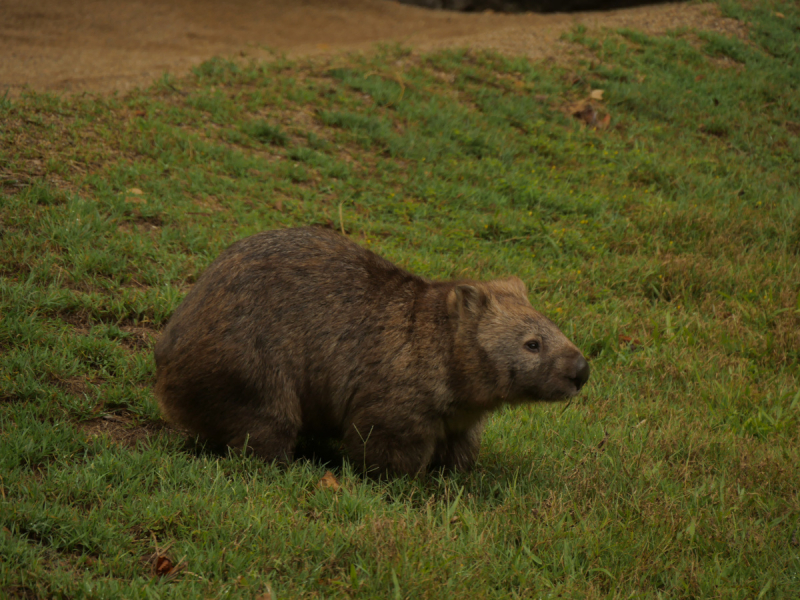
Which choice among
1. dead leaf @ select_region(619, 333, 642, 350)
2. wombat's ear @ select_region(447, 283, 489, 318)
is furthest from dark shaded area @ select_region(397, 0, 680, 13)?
wombat's ear @ select_region(447, 283, 489, 318)

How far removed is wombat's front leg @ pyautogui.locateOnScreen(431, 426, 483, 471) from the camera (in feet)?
13.9

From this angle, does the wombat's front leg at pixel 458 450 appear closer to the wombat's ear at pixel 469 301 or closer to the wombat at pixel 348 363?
the wombat at pixel 348 363

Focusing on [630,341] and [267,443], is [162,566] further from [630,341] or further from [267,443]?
[630,341]

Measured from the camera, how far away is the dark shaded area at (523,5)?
14273mm

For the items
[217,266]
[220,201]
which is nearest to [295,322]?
[217,266]

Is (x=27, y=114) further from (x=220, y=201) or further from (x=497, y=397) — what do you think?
(x=497, y=397)

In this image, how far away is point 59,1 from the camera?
1183 centimetres

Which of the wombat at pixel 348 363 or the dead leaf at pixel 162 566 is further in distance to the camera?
the wombat at pixel 348 363

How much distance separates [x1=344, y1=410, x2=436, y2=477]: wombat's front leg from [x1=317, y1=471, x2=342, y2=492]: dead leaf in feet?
0.61

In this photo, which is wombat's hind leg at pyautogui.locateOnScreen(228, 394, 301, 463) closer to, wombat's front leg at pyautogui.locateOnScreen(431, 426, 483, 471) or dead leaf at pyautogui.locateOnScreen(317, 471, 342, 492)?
dead leaf at pyautogui.locateOnScreen(317, 471, 342, 492)

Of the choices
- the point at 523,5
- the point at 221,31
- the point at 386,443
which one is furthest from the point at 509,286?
the point at 523,5

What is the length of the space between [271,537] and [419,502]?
1025mm

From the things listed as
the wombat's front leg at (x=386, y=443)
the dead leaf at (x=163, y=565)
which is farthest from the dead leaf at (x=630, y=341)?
the dead leaf at (x=163, y=565)

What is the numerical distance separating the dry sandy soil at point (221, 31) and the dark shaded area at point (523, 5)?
328 mm
